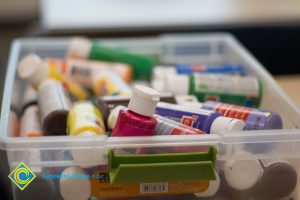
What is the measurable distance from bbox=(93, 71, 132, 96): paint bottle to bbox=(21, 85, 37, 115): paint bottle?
0.10 m

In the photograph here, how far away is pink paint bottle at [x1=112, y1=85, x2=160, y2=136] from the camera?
1.60ft

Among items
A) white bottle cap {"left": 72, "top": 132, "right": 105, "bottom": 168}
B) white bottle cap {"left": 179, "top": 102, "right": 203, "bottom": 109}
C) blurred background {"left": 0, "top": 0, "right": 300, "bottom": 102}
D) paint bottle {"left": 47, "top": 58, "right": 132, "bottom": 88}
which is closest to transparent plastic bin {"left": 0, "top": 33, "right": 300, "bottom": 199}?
white bottle cap {"left": 72, "top": 132, "right": 105, "bottom": 168}

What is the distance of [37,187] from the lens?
502 millimetres

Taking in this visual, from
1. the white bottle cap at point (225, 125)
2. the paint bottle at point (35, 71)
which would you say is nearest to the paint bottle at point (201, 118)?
the white bottle cap at point (225, 125)

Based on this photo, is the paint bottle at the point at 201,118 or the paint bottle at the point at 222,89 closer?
the paint bottle at the point at 201,118

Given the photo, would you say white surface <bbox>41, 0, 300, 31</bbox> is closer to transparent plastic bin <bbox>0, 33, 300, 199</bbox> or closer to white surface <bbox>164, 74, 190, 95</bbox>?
white surface <bbox>164, 74, 190, 95</bbox>

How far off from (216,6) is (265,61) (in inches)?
9.8

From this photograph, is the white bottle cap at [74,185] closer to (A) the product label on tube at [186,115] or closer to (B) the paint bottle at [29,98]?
(A) the product label on tube at [186,115]

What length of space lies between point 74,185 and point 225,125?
180 millimetres

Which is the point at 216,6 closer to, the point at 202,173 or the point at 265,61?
the point at 265,61

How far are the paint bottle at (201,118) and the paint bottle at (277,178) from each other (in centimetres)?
5

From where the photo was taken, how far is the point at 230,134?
20.2 inches

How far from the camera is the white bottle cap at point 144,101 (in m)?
0.48

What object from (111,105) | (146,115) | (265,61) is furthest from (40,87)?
(265,61)
